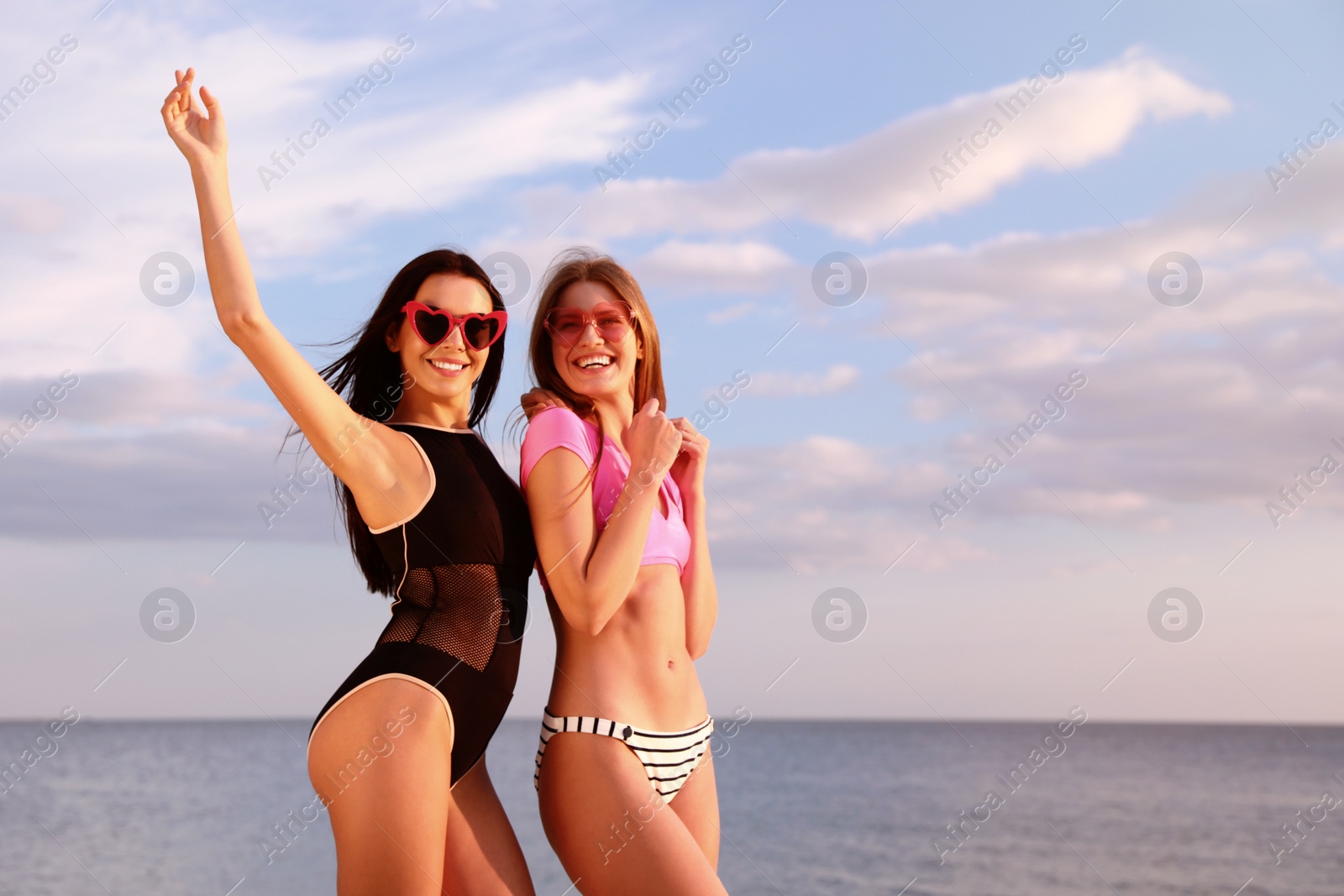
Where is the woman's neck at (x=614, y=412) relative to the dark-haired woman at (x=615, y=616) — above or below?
above

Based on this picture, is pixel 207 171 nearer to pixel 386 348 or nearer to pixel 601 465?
pixel 386 348

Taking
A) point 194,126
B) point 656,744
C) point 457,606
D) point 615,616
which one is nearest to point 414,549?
point 457,606

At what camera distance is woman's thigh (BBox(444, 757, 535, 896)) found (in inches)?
134

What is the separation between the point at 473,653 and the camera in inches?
129

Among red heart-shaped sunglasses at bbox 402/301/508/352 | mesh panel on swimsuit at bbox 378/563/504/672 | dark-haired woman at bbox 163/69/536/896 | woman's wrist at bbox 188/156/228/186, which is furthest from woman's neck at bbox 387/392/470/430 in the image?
woman's wrist at bbox 188/156/228/186

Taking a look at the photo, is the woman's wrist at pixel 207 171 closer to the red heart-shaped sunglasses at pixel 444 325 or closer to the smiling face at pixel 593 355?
the red heart-shaped sunglasses at pixel 444 325

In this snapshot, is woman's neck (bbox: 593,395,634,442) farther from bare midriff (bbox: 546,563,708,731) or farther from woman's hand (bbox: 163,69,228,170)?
woman's hand (bbox: 163,69,228,170)

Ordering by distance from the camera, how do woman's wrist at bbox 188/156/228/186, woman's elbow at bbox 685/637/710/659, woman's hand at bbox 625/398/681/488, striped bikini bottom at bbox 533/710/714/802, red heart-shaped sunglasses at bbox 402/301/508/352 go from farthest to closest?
1. woman's elbow at bbox 685/637/710/659
2. red heart-shaped sunglasses at bbox 402/301/508/352
3. woman's hand at bbox 625/398/681/488
4. striped bikini bottom at bbox 533/710/714/802
5. woman's wrist at bbox 188/156/228/186

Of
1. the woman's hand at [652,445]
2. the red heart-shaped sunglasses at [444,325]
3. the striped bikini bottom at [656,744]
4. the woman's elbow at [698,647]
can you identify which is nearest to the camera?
the striped bikini bottom at [656,744]

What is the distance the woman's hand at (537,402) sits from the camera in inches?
147

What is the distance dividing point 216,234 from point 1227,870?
2923 cm

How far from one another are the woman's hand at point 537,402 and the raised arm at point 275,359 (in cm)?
50

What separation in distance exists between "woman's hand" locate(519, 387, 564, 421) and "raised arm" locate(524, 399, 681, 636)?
11.0 inches

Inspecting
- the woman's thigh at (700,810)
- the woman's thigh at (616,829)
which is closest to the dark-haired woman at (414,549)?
the woman's thigh at (616,829)
